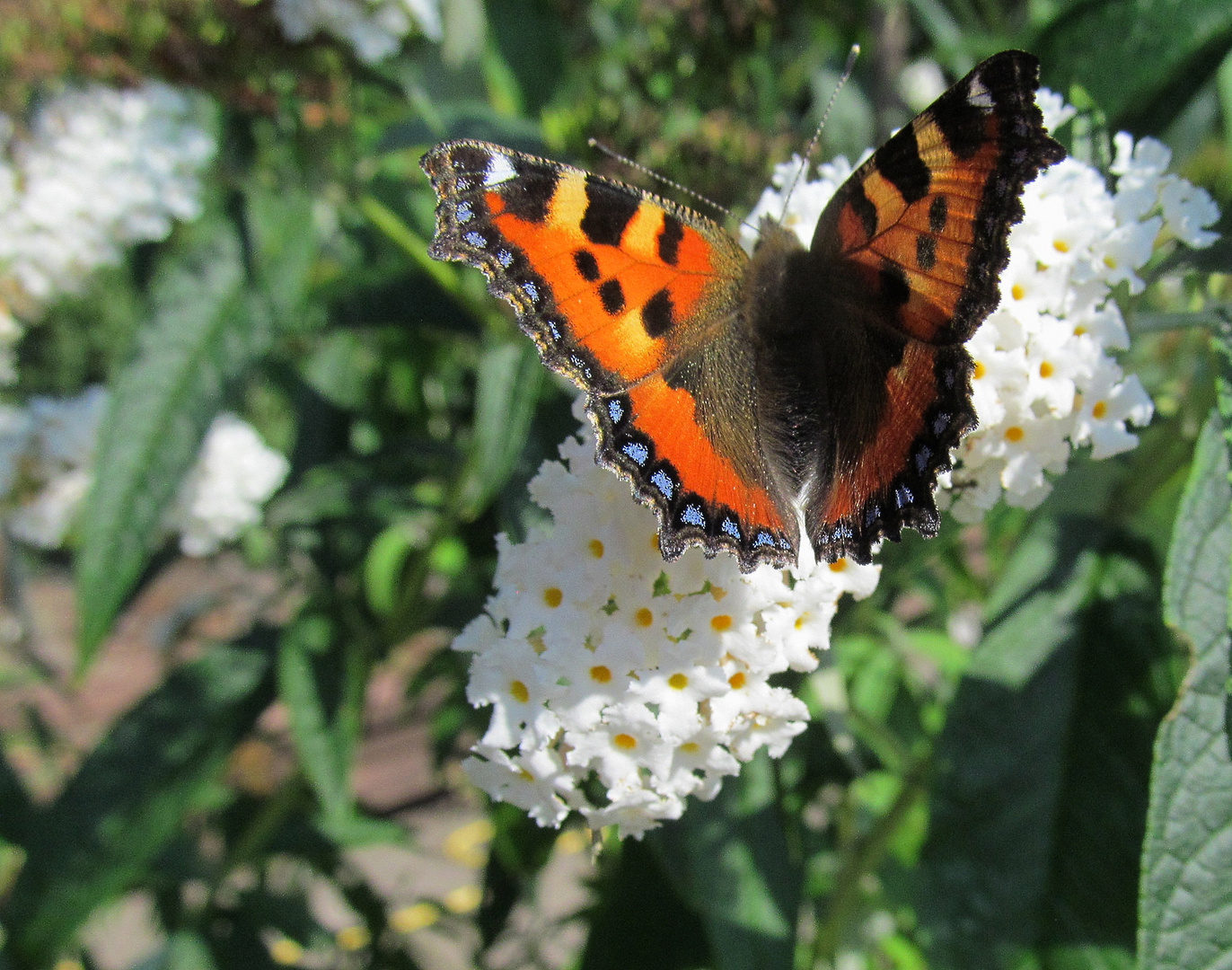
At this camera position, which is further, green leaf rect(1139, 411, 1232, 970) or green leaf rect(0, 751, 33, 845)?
green leaf rect(0, 751, 33, 845)

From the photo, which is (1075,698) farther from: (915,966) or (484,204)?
(484,204)

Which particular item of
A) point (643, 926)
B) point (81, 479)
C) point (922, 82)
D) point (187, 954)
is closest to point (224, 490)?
point (81, 479)

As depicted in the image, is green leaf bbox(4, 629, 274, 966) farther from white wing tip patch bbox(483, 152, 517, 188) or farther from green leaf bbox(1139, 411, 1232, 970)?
green leaf bbox(1139, 411, 1232, 970)

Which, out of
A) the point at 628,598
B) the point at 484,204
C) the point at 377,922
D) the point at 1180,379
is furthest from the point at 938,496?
the point at 377,922

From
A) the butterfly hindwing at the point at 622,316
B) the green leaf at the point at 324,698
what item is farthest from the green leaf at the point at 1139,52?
the green leaf at the point at 324,698

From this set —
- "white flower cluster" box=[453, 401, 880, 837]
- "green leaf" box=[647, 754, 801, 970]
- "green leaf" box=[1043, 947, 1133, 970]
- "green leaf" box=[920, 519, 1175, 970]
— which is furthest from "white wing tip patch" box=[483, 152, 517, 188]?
"green leaf" box=[1043, 947, 1133, 970]

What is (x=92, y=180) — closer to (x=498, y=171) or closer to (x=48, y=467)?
(x=48, y=467)
